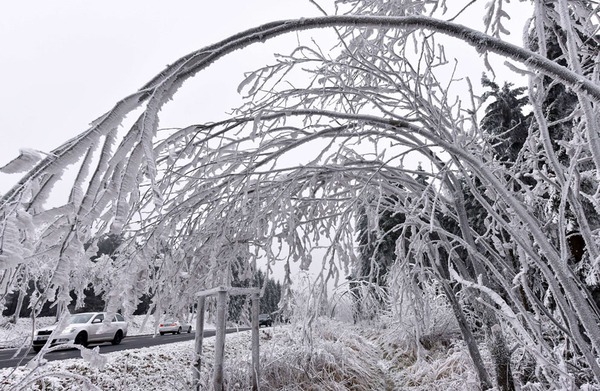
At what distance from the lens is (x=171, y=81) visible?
1025mm

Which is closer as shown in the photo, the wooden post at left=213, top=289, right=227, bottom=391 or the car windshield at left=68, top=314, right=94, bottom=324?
the wooden post at left=213, top=289, right=227, bottom=391

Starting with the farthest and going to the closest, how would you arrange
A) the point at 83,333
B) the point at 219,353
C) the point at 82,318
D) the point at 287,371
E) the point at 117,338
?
the point at 117,338 → the point at 82,318 → the point at 83,333 → the point at 287,371 → the point at 219,353

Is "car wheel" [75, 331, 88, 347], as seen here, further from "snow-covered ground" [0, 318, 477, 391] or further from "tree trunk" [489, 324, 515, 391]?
"tree trunk" [489, 324, 515, 391]

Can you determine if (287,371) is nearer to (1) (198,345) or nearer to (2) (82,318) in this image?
(1) (198,345)

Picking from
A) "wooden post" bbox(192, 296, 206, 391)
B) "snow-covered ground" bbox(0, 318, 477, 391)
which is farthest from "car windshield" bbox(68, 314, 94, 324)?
"wooden post" bbox(192, 296, 206, 391)

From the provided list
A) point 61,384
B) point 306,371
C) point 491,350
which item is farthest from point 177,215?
point 306,371

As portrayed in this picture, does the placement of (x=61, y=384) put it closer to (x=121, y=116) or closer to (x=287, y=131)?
(x=287, y=131)

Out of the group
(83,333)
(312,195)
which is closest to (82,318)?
(83,333)

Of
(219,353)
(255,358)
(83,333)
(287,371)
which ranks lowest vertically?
(287,371)

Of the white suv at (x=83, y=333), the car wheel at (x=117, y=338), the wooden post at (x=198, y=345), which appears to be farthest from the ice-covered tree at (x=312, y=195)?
the car wheel at (x=117, y=338)

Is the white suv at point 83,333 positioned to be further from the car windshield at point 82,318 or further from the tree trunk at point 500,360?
the tree trunk at point 500,360

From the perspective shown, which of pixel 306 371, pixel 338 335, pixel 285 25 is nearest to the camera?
pixel 285 25

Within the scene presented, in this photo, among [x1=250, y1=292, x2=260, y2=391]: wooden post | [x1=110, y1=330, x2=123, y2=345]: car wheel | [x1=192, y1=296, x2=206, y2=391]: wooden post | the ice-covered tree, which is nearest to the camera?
the ice-covered tree

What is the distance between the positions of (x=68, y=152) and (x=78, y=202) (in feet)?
0.41
